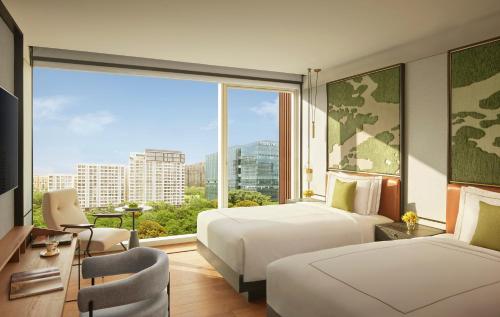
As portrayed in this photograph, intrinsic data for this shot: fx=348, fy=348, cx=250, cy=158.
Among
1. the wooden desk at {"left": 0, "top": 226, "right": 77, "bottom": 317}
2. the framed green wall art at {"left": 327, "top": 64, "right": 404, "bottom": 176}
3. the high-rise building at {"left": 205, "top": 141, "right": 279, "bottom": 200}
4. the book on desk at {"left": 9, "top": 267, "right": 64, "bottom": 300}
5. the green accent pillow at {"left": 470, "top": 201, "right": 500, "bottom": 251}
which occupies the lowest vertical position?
the wooden desk at {"left": 0, "top": 226, "right": 77, "bottom": 317}

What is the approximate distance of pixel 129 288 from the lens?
73.1 inches

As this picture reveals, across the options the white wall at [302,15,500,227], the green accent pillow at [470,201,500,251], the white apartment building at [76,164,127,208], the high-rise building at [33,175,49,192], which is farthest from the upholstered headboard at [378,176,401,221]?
the high-rise building at [33,175,49,192]

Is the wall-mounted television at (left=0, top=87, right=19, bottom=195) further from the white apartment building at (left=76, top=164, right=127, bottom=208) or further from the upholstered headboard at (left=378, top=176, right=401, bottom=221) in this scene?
the upholstered headboard at (left=378, top=176, right=401, bottom=221)

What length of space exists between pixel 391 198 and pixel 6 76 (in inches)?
165

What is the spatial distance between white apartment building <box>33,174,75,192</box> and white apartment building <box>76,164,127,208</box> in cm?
16

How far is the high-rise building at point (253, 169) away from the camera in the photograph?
20.1ft

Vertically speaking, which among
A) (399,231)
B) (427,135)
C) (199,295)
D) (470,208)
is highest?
(427,135)

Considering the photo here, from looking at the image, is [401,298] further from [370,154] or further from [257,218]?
[370,154]

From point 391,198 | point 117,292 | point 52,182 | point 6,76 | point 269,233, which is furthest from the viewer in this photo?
point 52,182

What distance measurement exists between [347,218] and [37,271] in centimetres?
302

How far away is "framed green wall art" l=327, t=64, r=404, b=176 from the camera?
4.31m

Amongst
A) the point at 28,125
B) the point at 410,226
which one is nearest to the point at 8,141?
the point at 28,125

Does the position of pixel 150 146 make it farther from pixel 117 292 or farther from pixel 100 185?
pixel 117 292

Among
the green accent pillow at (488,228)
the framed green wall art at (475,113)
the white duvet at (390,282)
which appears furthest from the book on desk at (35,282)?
the framed green wall art at (475,113)
